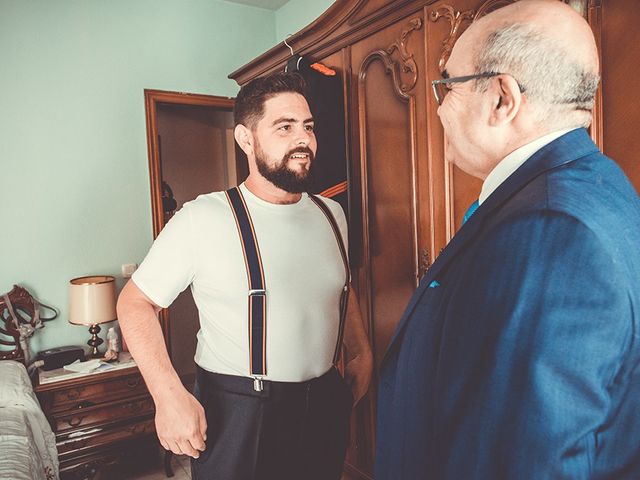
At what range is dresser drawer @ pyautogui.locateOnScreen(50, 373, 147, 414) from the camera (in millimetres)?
2643

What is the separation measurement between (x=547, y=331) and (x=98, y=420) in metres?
2.83

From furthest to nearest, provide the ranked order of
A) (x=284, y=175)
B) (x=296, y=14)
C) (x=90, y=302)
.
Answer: (x=296, y=14), (x=90, y=302), (x=284, y=175)

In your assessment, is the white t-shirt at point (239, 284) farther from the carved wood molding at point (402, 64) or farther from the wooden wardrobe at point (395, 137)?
the carved wood molding at point (402, 64)

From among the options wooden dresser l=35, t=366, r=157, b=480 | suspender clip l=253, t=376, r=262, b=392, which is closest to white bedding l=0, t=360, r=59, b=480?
wooden dresser l=35, t=366, r=157, b=480

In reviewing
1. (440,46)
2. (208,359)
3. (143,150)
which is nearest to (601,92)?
(440,46)

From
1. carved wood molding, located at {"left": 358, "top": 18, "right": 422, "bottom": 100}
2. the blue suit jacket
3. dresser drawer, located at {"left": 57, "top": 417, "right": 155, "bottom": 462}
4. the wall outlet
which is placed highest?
carved wood molding, located at {"left": 358, "top": 18, "right": 422, "bottom": 100}

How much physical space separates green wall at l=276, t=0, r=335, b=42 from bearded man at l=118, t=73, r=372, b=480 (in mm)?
1945

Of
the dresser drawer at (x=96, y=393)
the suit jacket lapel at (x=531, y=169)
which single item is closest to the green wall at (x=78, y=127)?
the dresser drawer at (x=96, y=393)

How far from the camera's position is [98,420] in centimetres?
274

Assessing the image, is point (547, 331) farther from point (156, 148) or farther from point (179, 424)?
point (156, 148)

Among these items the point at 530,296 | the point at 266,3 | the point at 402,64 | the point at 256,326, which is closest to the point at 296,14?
the point at 266,3

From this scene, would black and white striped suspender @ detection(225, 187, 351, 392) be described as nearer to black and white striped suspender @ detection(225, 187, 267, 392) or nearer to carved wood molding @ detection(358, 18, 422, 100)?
black and white striped suspender @ detection(225, 187, 267, 392)

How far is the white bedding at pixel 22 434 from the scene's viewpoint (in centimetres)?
174

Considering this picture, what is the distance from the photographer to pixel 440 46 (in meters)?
1.67
